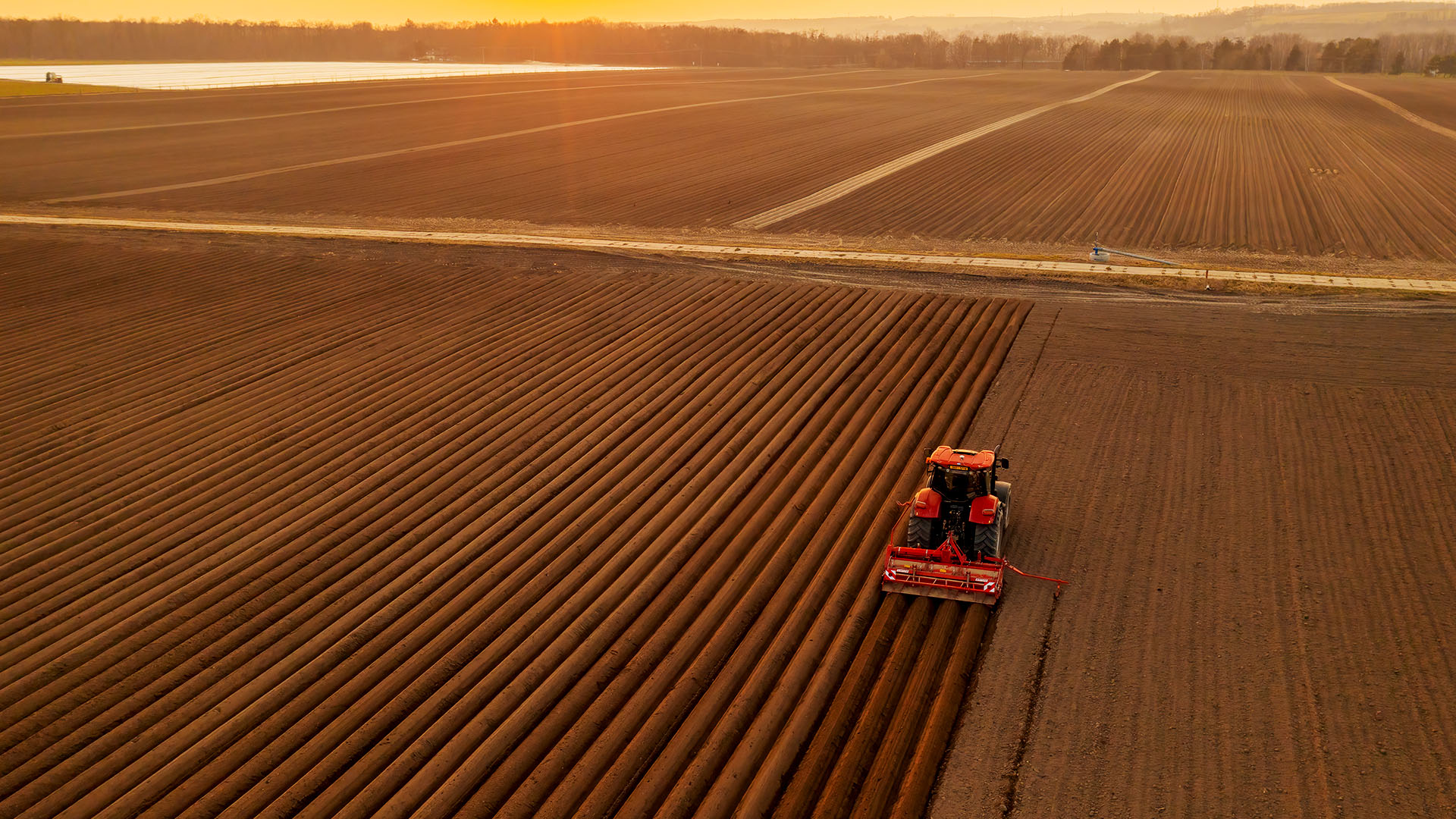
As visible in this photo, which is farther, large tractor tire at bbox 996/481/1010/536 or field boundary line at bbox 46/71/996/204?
field boundary line at bbox 46/71/996/204

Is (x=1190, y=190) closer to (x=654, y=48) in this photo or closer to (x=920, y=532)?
(x=920, y=532)

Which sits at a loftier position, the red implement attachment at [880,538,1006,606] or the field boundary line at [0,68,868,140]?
the field boundary line at [0,68,868,140]

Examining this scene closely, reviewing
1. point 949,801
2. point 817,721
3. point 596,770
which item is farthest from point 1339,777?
point 596,770

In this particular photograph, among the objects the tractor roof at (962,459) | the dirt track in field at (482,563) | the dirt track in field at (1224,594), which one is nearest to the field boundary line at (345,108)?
the dirt track in field at (482,563)

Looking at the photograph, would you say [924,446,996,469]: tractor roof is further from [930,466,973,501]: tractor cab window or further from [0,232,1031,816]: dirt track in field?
[0,232,1031,816]: dirt track in field

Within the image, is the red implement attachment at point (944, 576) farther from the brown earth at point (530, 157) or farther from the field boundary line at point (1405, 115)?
the field boundary line at point (1405, 115)

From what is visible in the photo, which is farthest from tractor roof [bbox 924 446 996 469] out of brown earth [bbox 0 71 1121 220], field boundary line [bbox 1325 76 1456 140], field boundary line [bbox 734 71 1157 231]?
field boundary line [bbox 1325 76 1456 140]

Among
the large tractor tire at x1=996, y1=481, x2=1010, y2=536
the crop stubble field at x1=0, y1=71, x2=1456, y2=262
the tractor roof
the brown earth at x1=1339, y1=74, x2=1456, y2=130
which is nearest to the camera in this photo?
the tractor roof

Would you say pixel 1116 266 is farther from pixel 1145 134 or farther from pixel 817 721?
pixel 1145 134
